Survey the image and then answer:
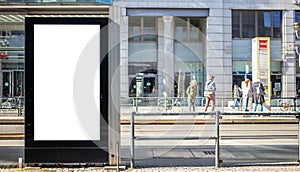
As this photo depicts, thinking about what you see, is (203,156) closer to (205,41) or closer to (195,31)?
(205,41)

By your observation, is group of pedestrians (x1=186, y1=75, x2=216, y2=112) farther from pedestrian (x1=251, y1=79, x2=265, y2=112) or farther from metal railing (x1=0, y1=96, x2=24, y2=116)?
metal railing (x1=0, y1=96, x2=24, y2=116)

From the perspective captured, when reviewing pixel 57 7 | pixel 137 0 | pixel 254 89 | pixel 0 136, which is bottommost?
pixel 0 136

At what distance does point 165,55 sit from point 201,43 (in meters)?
3.05

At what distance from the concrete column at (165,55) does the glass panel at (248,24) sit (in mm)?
5428

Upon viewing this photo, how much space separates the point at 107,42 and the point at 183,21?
26172mm

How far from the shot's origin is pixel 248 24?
1270 inches

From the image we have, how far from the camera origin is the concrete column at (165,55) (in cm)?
3154

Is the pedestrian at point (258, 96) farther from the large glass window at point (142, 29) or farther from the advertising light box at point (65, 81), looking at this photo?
the large glass window at point (142, 29)

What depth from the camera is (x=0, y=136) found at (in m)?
10.8

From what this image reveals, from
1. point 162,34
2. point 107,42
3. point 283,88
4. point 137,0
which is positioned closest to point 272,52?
point 283,88

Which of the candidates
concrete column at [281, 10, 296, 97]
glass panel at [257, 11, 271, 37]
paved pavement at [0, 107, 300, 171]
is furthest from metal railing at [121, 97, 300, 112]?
paved pavement at [0, 107, 300, 171]

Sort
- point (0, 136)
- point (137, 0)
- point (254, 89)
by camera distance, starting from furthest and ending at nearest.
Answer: point (137, 0), point (254, 89), point (0, 136)

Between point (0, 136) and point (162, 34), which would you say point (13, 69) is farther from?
point (0, 136)

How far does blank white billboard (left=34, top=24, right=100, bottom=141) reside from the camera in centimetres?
662
